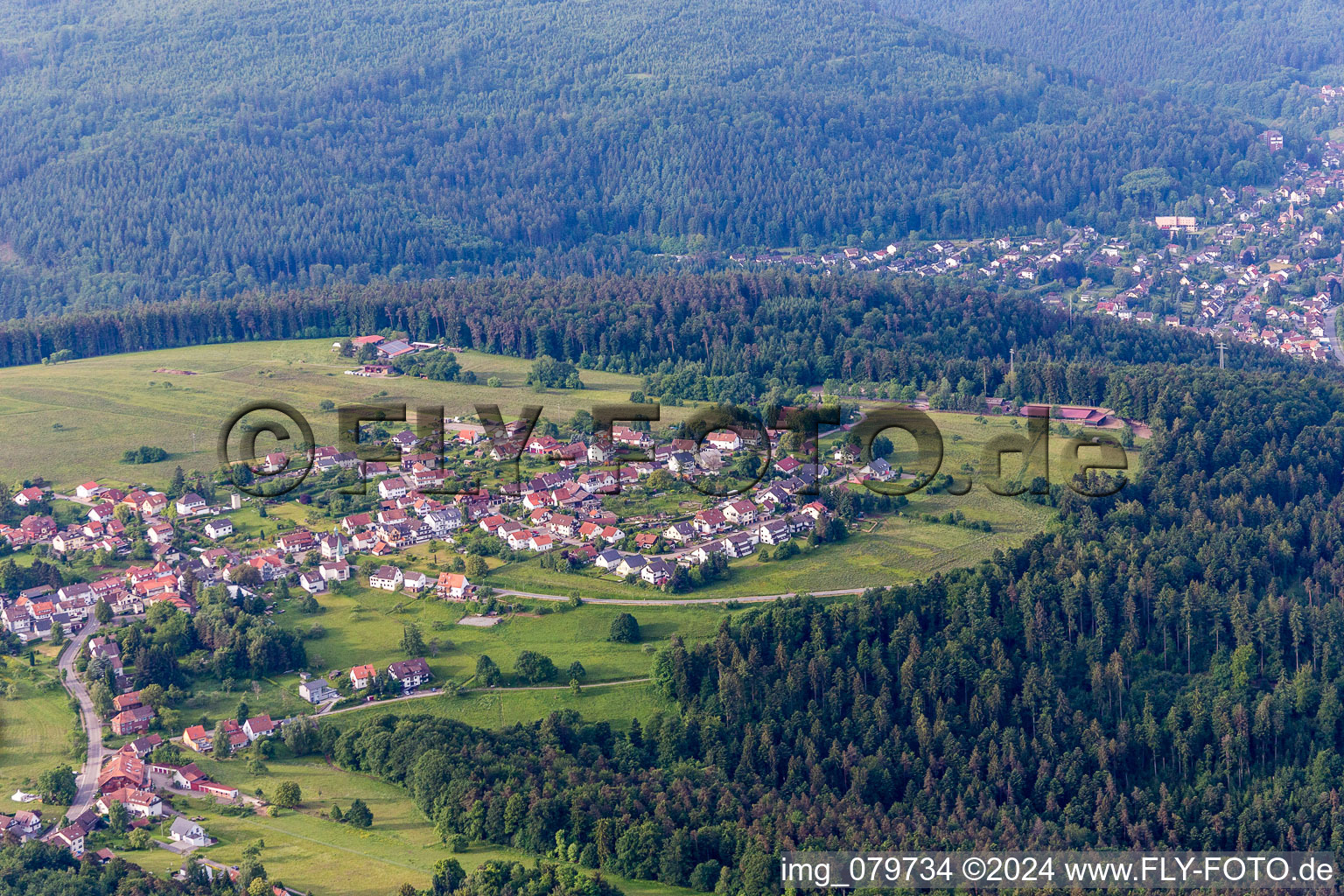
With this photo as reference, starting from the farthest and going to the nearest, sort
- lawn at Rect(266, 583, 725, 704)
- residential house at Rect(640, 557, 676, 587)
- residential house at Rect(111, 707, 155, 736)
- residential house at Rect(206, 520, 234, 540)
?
1. residential house at Rect(206, 520, 234, 540)
2. residential house at Rect(640, 557, 676, 587)
3. lawn at Rect(266, 583, 725, 704)
4. residential house at Rect(111, 707, 155, 736)

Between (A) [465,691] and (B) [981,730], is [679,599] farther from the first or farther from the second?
(B) [981,730]

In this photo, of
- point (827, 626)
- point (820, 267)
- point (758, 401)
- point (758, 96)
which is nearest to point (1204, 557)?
point (827, 626)

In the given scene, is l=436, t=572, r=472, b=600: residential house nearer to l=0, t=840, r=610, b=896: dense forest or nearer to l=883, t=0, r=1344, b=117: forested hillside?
l=0, t=840, r=610, b=896: dense forest

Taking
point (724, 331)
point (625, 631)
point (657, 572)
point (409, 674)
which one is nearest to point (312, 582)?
point (409, 674)

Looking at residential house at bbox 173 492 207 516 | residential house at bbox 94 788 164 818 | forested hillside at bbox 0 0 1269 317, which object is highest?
forested hillside at bbox 0 0 1269 317

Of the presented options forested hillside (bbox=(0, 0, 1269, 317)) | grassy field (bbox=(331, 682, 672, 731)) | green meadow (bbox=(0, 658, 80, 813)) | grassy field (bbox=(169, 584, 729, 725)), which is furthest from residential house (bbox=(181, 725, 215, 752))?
forested hillside (bbox=(0, 0, 1269, 317))

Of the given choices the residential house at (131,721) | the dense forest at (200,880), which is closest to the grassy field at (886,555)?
the residential house at (131,721)
